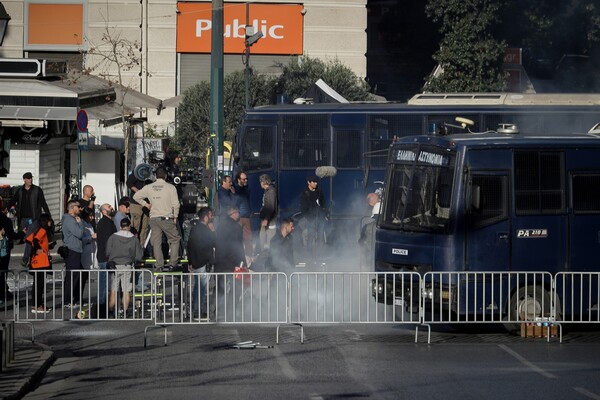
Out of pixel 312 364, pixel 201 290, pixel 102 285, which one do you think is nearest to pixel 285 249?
pixel 201 290

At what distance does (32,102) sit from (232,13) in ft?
69.3

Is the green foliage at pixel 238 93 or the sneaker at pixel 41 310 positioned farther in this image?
the green foliage at pixel 238 93

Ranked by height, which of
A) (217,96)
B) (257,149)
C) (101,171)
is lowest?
(101,171)

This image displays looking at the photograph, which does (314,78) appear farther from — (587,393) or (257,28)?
(587,393)

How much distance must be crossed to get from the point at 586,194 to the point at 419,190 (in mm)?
2343

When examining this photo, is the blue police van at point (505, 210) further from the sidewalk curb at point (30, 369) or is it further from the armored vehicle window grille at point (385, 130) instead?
the armored vehicle window grille at point (385, 130)

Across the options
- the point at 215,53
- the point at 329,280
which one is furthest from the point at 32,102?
the point at 329,280

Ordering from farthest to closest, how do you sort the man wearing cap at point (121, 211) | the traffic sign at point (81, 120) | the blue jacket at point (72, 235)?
the traffic sign at point (81, 120)
the man wearing cap at point (121, 211)
the blue jacket at point (72, 235)

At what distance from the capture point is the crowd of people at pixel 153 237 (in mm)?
17781

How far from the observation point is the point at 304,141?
88.8 ft

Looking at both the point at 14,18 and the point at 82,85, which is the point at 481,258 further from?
the point at 14,18

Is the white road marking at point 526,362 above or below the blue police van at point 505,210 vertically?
below

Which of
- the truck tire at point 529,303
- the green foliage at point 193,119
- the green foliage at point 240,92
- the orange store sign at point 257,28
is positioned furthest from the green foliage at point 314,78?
the truck tire at point 529,303

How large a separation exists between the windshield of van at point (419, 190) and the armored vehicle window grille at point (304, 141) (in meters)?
8.37
